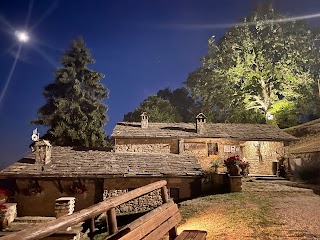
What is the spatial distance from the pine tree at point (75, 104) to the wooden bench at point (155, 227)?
906 inches

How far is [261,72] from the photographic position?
31.3 metres

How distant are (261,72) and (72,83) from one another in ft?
76.8

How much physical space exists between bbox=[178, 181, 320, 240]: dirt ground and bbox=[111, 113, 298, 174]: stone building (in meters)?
7.95

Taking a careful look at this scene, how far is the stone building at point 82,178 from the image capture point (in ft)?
49.5

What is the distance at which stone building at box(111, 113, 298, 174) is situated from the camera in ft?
68.3

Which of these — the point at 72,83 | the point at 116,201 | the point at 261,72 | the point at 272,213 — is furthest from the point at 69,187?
the point at 261,72

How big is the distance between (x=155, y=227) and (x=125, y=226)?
830mm

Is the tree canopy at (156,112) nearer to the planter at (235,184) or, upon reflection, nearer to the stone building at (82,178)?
the stone building at (82,178)

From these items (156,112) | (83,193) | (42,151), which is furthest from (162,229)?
(156,112)

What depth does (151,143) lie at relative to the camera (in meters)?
20.9

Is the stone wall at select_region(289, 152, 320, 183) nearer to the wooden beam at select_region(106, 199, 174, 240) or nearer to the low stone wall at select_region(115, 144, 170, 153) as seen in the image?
the low stone wall at select_region(115, 144, 170, 153)

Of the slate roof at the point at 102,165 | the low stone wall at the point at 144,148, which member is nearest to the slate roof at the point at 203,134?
the low stone wall at the point at 144,148

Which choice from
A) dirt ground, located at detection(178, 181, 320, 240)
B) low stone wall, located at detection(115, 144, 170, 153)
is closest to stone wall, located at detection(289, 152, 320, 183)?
dirt ground, located at detection(178, 181, 320, 240)

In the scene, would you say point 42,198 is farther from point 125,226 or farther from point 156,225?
point 125,226
